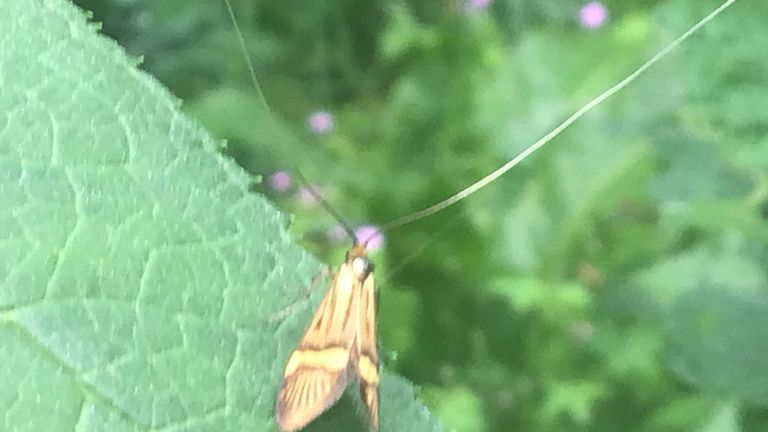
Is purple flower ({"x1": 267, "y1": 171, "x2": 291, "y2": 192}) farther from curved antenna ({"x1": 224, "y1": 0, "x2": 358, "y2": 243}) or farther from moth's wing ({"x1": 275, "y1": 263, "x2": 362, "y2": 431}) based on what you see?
moth's wing ({"x1": 275, "y1": 263, "x2": 362, "y2": 431})

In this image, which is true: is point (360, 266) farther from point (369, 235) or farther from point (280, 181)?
point (280, 181)

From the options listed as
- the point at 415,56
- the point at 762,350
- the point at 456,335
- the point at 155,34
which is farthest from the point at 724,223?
the point at 155,34

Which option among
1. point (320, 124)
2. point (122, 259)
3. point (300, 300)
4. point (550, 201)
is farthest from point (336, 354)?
point (320, 124)

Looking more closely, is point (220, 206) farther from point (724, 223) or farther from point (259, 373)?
point (724, 223)

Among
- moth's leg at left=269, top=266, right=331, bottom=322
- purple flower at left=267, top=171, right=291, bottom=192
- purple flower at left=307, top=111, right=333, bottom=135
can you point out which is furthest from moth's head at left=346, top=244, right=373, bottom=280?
purple flower at left=307, top=111, right=333, bottom=135

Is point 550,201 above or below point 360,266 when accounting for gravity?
below

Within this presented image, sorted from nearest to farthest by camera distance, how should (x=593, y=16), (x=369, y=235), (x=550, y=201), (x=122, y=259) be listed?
(x=122, y=259) → (x=369, y=235) → (x=550, y=201) → (x=593, y=16)
